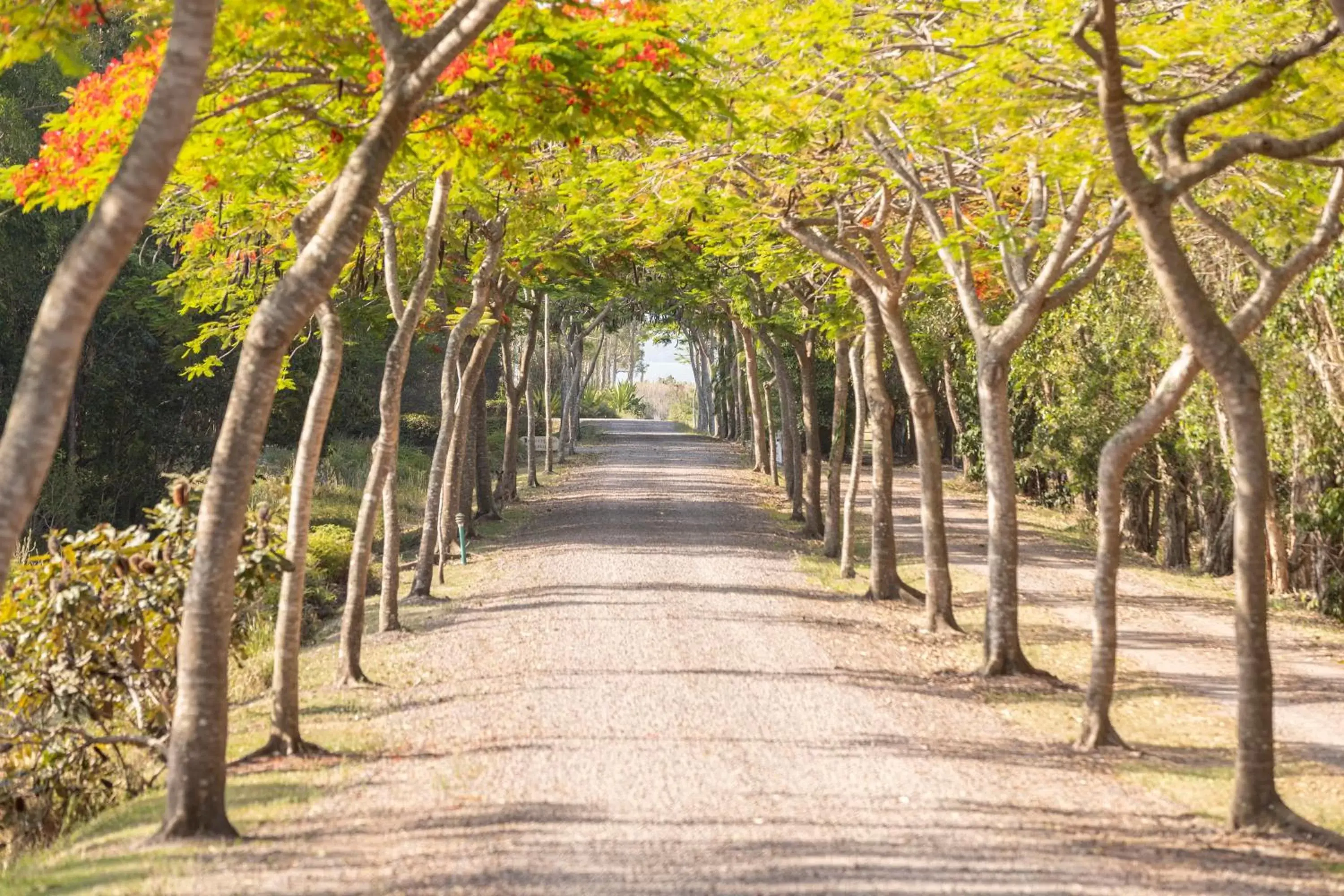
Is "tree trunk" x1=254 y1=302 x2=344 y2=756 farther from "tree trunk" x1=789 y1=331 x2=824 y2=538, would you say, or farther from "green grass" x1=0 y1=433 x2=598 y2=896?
"tree trunk" x1=789 y1=331 x2=824 y2=538

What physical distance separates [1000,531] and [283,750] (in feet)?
24.5

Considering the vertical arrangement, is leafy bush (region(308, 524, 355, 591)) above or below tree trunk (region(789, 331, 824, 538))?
below

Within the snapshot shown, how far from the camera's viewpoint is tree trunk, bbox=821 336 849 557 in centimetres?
2545

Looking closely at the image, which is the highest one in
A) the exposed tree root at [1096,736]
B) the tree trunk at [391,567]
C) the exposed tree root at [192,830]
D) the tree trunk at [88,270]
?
the tree trunk at [88,270]

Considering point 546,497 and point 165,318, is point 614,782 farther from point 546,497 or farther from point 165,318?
point 546,497

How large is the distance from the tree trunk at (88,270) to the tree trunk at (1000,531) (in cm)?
1002

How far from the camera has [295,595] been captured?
11.8 meters

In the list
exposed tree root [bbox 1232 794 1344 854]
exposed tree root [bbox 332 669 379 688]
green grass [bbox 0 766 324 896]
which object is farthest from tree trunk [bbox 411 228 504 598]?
exposed tree root [bbox 1232 794 1344 854]

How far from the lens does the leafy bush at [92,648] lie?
11.9 m

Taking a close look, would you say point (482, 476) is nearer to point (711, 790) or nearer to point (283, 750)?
point (283, 750)

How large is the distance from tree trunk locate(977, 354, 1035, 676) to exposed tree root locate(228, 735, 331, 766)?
23.4 feet

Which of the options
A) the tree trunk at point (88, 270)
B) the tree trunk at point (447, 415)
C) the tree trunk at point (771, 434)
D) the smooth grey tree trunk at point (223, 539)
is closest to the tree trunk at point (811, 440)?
the tree trunk at point (447, 415)

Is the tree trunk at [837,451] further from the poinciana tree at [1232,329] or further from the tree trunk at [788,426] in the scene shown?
the poinciana tree at [1232,329]

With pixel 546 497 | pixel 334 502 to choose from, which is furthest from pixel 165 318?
pixel 546 497
